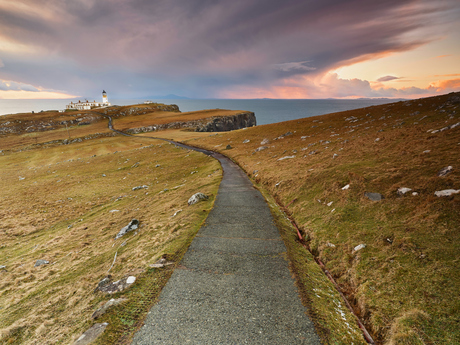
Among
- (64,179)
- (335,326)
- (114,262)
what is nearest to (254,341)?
(335,326)

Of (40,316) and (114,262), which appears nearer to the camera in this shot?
(40,316)

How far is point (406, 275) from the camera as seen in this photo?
24.4ft

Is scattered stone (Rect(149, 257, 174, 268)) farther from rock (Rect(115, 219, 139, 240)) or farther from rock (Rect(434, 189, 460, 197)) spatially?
rock (Rect(434, 189, 460, 197))

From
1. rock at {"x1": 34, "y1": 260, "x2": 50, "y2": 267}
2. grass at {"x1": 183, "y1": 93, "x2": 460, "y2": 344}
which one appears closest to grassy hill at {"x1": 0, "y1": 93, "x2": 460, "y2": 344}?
grass at {"x1": 183, "y1": 93, "x2": 460, "y2": 344}

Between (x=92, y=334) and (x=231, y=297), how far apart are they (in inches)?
173

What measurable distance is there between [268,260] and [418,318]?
17.1 ft

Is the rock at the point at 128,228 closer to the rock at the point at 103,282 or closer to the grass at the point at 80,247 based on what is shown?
the grass at the point at 80,247

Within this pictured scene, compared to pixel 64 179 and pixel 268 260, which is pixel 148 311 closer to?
pixel 268 260

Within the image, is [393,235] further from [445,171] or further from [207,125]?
[207,125]

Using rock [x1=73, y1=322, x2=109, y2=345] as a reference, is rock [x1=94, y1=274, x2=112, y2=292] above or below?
below

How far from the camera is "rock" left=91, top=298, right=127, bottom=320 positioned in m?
6.47

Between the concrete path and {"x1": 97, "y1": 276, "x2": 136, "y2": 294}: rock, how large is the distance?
5.42 feet

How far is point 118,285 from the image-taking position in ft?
26.1

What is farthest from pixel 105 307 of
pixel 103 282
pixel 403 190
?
pixel 403 190
